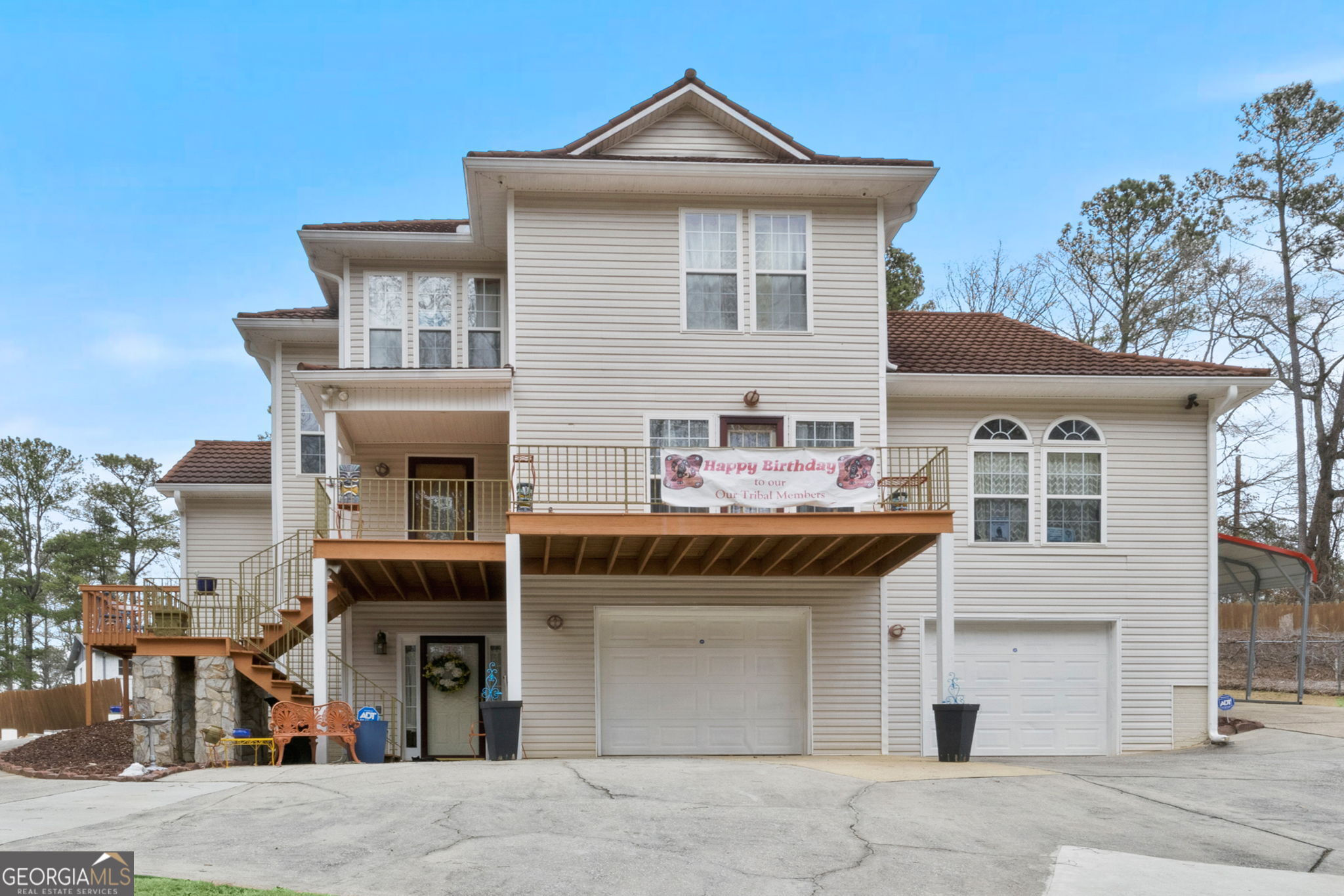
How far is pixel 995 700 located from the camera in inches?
672

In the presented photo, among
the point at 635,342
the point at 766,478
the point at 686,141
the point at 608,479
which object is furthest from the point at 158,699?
the point at 686,141

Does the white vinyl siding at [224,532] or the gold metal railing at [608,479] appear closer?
the gold metal railing at [608,479]

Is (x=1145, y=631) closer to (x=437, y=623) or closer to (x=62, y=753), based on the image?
(x=437, y=623)

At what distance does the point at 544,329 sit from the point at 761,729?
20.7 ft

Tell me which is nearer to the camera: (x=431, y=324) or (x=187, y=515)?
(x=431, y=324)

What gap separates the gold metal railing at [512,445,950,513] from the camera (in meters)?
15.0

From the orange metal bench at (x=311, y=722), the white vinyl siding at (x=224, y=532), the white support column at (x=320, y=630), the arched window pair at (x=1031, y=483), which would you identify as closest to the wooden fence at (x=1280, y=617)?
the arched window pair at (x=1031, y=483)

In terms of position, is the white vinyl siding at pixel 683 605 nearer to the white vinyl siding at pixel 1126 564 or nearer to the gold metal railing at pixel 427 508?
the white vinyl siding at pixel 1126 564

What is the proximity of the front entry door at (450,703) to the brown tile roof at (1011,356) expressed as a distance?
25.2 ft

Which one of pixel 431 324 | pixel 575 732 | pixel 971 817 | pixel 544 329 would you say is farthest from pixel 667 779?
pixel 431 324

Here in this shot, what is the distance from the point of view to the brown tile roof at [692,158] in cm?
1541

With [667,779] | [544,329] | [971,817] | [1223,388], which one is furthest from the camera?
[1223,388]

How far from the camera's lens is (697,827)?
9000 mm

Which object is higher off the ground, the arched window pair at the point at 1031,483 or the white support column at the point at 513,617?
the arched window pair at the point at 1031,483
